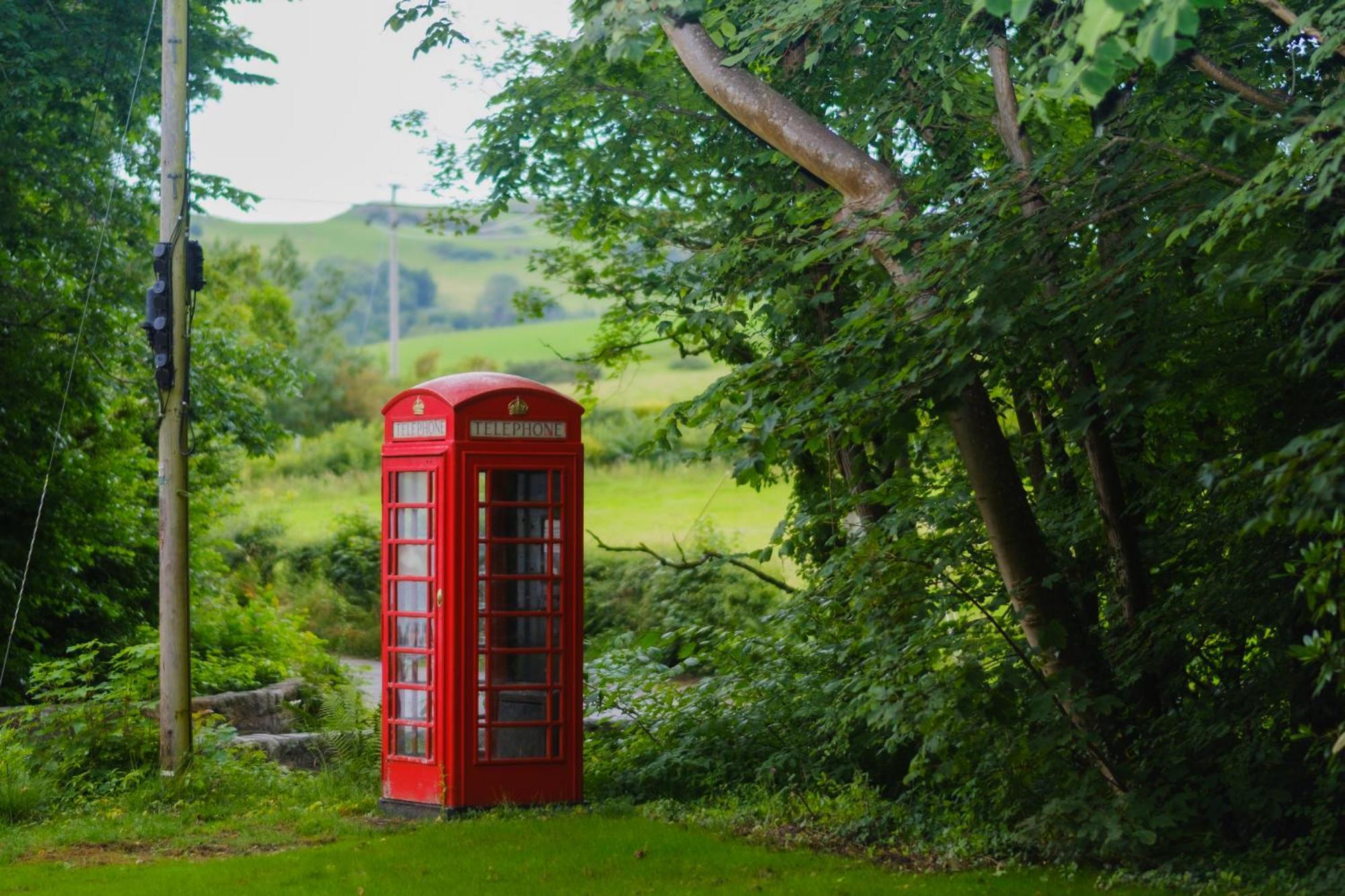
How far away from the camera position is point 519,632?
8047 millimetres

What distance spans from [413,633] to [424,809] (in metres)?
1.04

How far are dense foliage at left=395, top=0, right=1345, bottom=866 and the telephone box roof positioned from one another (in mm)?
1262

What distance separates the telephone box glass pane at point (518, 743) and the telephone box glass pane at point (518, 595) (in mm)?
730

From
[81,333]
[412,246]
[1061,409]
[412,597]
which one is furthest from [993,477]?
[412,246]

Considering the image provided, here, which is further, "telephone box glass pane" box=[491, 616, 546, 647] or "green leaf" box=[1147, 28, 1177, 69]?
"telephone box glass pane" box=[491, 616, 546, 647]

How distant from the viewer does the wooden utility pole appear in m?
8.89

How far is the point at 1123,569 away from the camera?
717 centimetres

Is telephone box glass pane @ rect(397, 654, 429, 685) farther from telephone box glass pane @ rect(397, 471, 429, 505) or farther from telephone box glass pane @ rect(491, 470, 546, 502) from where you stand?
telephone box glass pane @ rect(491, 470, 546, 502)

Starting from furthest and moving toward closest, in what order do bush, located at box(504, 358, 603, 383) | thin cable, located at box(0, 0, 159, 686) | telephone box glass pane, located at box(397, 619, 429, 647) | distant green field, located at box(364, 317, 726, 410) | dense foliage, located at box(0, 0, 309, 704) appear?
1. bush, located at box(504, 358, 603, 383)
2. distant green field, located at box(364, 317, 726, 410)
3. dense foliage, located at box(0, 0, 309, 704)
4. thin cable, located at box(0, 0, 159, 686)
5. telephone box glass pane, located at box(397, 619, 429, 647)

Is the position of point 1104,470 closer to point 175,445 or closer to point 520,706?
point 520,706

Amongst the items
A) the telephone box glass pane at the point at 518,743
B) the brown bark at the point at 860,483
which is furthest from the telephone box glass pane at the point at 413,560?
the brown bark at the point at 860,483

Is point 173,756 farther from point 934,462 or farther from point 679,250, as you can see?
point 679,250

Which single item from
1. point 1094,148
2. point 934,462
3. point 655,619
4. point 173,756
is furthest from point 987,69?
point 655,619

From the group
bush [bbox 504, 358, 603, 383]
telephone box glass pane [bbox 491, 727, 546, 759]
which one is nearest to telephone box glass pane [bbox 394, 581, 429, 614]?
telephone box glass pane [bbox 491, 727, 546, 759]
